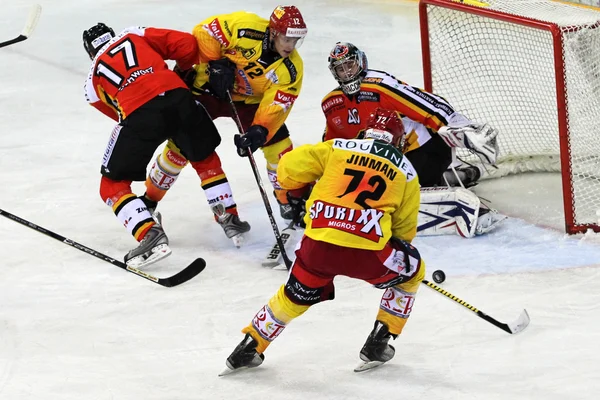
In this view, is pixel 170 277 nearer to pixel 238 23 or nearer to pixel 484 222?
pixel 238 23

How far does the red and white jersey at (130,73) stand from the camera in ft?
14.2

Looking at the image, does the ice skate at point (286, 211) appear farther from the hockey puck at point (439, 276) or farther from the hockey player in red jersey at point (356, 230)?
the hockey player in red jersey at point (356, 230)

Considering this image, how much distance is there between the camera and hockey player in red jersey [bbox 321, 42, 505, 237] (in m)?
4.43

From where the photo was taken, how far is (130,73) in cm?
433

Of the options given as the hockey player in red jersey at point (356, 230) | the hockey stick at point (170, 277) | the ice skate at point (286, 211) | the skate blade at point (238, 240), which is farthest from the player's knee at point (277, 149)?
the hockey player in red jersey at point (356, 230)

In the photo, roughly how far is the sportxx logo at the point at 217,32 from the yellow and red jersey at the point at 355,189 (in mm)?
1449

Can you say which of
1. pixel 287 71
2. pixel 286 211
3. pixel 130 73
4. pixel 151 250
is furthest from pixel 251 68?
pixel 151 250

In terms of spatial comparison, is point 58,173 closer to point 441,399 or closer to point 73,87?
point 73,87

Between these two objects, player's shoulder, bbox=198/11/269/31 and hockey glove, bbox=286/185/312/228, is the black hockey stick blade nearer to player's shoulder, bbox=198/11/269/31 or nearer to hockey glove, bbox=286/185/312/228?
hockey glove, bbox=286/185/312/228

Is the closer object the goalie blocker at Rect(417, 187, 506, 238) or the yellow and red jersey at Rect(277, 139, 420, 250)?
the yellow and red jersey at Rect(277, 139, 420, 250)

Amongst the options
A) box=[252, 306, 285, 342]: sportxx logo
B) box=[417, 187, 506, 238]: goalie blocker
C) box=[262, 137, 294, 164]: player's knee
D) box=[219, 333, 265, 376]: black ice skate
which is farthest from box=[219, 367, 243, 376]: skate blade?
box=[262, 137, 294, 164]: player's knee

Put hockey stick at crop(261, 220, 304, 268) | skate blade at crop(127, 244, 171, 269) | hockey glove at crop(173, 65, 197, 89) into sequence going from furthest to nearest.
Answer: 1. hockey glove at crop(173, 65, 197, 89)
2. hockey stick at crop(261, 220, 304, 268)
3. skate blade at crop(127, 244, 171, 269)

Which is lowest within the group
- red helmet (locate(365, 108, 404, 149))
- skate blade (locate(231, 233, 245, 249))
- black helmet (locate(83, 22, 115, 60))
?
skate blade (locate(231, 233, 245, 249))

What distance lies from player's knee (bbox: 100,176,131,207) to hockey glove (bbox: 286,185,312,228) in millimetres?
663
